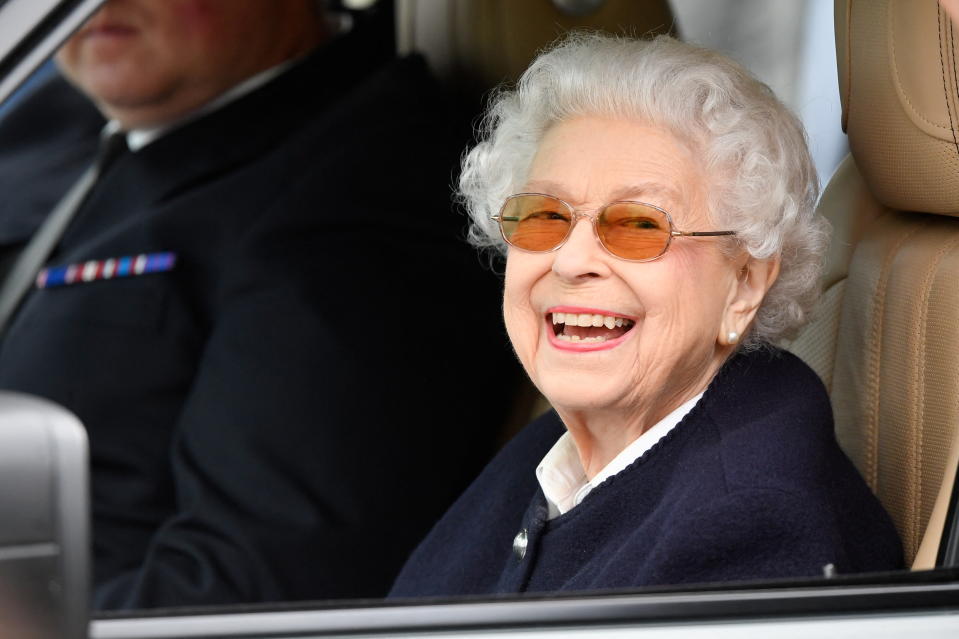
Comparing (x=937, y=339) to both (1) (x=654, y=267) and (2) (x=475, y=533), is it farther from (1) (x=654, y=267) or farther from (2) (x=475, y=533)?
(2) (x=475, y=533)

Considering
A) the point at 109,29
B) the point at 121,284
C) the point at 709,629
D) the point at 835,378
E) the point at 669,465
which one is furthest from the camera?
the point at 109,29

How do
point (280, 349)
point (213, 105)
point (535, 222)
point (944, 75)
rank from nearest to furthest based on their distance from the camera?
point (944, 75), point (535, 222), point (280, 349), point (213, 105)

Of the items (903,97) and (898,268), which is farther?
(898,268)

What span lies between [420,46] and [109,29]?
611mm

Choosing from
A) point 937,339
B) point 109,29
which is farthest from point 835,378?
point 109,29

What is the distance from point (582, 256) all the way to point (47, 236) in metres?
1.51

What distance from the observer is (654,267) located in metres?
1.71

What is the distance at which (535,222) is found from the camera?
5.93ft

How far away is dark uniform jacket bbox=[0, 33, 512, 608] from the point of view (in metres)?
2.35

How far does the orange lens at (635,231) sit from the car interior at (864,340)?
0.97ft

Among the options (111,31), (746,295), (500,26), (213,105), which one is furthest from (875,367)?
(111,31)

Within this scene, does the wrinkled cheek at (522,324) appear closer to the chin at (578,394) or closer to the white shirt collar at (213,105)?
the chin at (578,394)

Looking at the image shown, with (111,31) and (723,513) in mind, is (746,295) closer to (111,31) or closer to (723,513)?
(723,513)

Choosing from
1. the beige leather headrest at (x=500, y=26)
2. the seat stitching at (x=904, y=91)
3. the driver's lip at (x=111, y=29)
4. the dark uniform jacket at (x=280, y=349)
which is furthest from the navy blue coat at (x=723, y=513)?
the driver's lip at (x=111, y=29)
